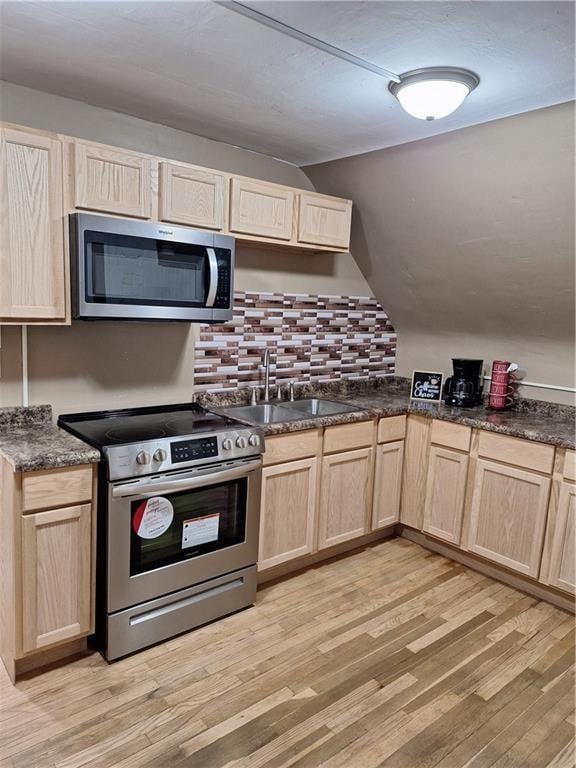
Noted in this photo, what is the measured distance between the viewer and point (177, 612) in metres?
2.34

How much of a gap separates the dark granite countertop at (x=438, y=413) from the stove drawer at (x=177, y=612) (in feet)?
2.42

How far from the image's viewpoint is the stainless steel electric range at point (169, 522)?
6.96ft

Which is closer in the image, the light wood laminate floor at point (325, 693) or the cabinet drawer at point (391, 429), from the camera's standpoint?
the light wood laminate floor at point (325, 693)

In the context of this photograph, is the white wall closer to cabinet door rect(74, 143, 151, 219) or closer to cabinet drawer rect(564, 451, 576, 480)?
cabinet drawer rect(564, 451, 576, 480)

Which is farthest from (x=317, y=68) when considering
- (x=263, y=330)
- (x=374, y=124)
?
(x=263, y=330)

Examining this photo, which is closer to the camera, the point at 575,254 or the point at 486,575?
the point at 575,254

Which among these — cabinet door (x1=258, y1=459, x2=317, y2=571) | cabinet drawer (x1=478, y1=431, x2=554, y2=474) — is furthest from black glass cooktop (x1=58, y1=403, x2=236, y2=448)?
cabinet drawer (x1=478, y1=431, x2=554, y2=474)

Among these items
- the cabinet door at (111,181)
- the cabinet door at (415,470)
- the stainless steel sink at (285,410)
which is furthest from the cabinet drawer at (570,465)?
the cabinet door at (111,181)

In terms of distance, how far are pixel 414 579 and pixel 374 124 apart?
234cm

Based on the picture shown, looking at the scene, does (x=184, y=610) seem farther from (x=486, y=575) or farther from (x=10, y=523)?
Answer: (x=486, y=575)

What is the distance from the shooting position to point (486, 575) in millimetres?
3018

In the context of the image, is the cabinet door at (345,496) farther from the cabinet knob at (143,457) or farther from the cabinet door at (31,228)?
the cabinet door at (31,228)

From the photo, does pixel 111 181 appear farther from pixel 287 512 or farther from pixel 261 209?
pixel 287 512

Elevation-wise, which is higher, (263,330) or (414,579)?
(263,330)
